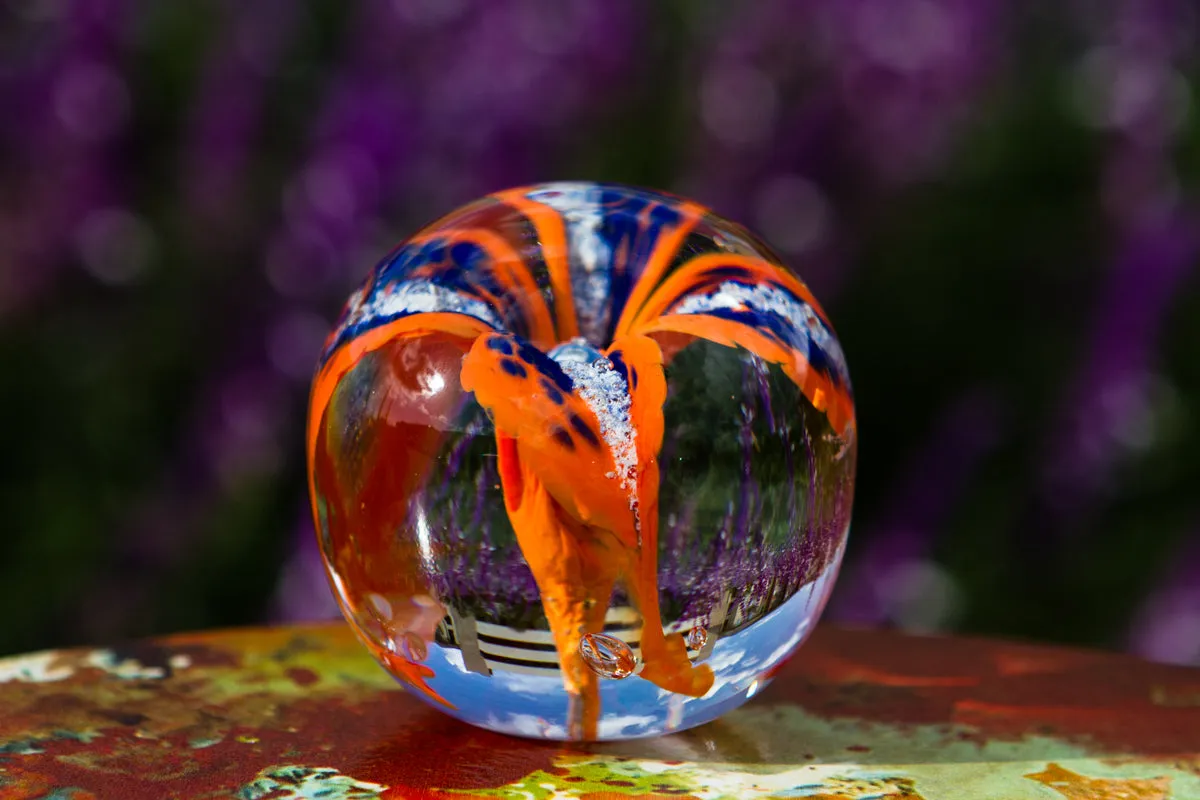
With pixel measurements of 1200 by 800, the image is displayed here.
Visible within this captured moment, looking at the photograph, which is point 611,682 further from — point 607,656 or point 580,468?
point 580,468

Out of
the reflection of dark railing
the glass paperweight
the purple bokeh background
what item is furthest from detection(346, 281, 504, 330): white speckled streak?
the purple bokeh background

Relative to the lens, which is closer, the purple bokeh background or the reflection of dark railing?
the reflection of dark railing

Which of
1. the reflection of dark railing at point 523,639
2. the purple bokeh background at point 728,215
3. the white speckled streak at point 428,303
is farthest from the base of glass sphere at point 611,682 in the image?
the purple bokeh background at point 728,215

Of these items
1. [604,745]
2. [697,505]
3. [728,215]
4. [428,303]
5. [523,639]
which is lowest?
[604,745]

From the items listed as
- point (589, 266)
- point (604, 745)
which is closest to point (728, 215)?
point (589, 266)

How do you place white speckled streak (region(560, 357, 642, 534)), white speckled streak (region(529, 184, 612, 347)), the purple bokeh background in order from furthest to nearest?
the purple bokeh background < white speckled streak (region(529, 184, 612, 347)) < white speckled streak (region(560, 357, 642, 534))

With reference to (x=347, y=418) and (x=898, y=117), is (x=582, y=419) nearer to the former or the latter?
(x=347, y=418)

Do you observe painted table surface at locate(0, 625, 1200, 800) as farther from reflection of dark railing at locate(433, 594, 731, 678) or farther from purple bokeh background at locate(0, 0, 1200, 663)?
purple bokeh background at locate(0, 0, 1200, 663)
